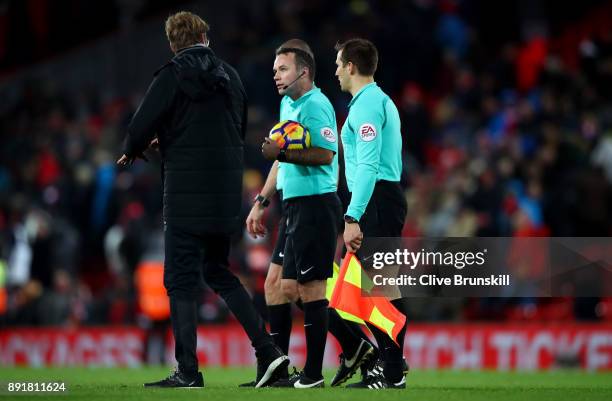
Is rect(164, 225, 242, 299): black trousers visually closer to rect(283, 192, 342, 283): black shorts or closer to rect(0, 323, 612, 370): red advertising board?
rect(283, 192, 342, 283): black shorts

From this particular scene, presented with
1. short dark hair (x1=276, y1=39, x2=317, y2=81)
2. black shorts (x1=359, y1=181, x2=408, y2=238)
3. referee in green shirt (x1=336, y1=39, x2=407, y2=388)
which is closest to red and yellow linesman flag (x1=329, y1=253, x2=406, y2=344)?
referee in green shirt (x1=336, y1=39, x2=407, y2=388)

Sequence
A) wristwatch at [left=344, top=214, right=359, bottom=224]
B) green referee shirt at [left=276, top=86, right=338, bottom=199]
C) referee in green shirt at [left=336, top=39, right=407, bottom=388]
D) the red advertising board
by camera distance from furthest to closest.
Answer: the red advertising board → green referee shirt at [left=276, top=86, right=338, bottom=199] → referee in green shirt at [left=336, top=39, right=407, bottom=388] → wristwatch at [left=344, top=214, right=359, bottom=224]

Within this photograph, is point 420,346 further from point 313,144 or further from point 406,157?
point 313,144

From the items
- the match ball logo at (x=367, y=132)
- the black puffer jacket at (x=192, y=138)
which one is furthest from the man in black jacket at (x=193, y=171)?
the match ball logo at (x=367, y=132)

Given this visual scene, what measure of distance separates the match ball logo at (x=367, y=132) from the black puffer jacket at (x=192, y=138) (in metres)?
0.83

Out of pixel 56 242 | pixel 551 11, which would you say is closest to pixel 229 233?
pixel 56 242

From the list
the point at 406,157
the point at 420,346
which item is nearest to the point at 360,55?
the point at 420,346

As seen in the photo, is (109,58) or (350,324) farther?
(109,58)

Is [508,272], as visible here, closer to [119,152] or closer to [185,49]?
[185,49]

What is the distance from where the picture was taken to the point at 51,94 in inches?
881

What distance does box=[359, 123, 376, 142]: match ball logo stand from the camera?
29.9 ft

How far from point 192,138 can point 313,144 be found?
80cm

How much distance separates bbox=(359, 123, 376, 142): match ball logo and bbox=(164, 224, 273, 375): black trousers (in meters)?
1.09

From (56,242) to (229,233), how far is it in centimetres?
999
